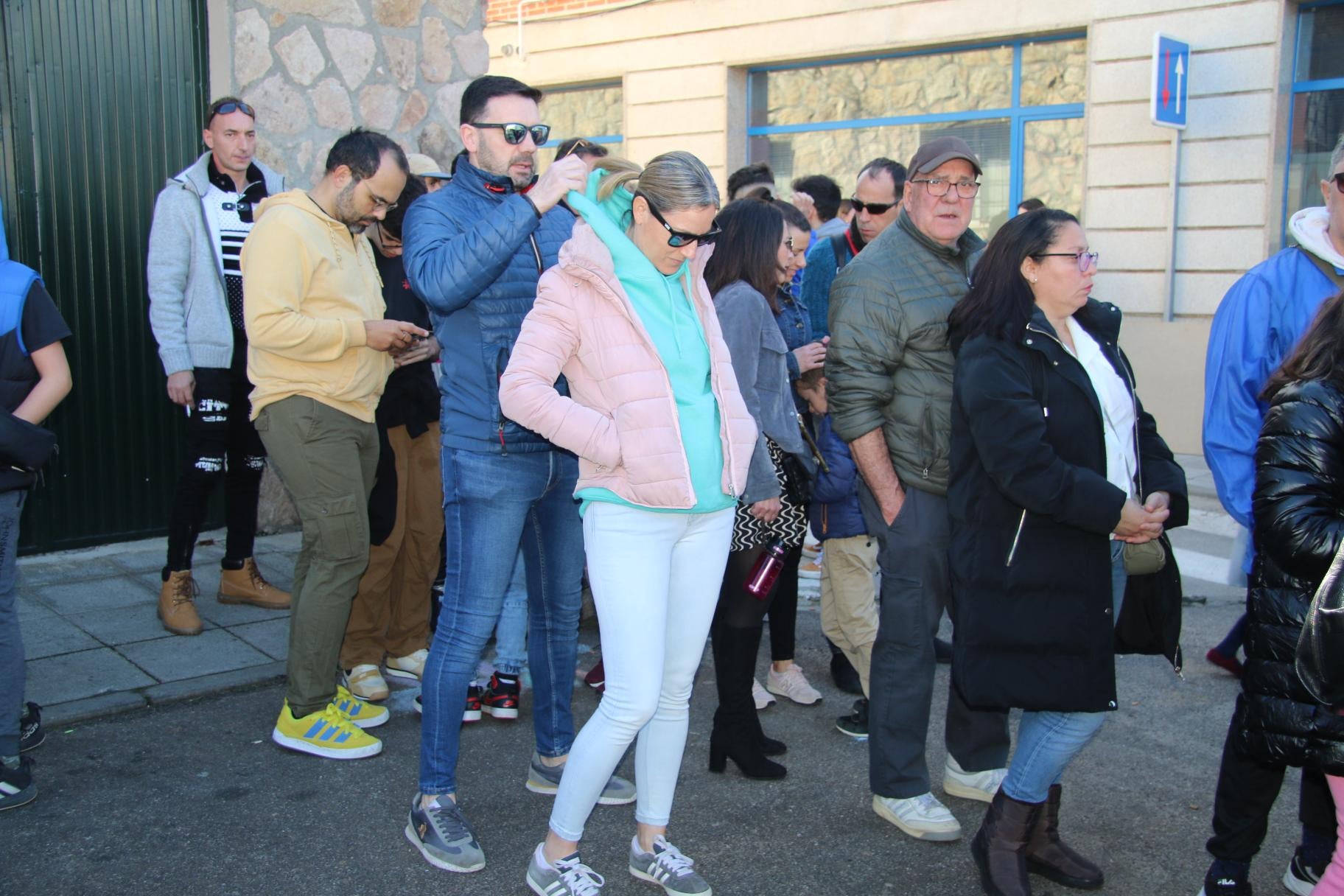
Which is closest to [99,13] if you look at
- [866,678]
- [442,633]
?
[442,633]

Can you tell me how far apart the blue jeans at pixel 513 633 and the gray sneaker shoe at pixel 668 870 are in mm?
1389

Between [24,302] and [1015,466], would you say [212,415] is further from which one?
[1015,466]

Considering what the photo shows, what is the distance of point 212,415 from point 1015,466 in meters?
3.80

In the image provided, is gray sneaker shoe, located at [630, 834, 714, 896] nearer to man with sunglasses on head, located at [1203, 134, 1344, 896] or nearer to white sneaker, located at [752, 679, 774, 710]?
white sneaker, located at [752, 679, 774, 710]

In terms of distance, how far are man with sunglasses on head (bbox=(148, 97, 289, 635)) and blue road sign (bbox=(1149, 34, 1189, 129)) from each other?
756cm

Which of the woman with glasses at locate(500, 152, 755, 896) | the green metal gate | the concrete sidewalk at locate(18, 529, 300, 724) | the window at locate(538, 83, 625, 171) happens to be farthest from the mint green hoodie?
the window at locate(538, 83, 625, 171)

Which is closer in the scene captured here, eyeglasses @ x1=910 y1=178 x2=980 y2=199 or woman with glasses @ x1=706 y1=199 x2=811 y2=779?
eyeglasses @ x1=910 y1=178 x2=980 y2=199

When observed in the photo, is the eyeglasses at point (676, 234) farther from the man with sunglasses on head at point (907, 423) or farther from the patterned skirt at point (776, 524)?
the patterned skirt at point (776, 524)

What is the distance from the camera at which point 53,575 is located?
6047mm

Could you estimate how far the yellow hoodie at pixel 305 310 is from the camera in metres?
4.09

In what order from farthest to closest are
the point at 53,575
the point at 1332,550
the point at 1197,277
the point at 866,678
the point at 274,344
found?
the point at 1197,277, the point at 53,575, the point at 866,678, the point at 274,344, the point at 1332,550

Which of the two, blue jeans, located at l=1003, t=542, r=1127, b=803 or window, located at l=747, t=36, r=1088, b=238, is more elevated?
window, located at l=747, t=36, r=1088, b=238

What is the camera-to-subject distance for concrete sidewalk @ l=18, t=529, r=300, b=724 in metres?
4.67

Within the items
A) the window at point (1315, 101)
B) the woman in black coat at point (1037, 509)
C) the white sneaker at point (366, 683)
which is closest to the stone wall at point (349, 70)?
the white sneaker at point (366, 683)
